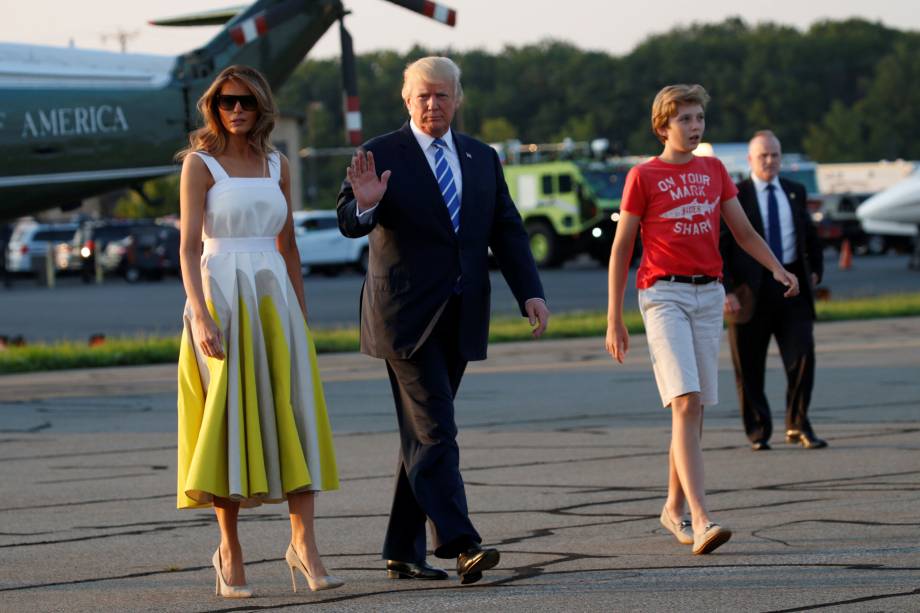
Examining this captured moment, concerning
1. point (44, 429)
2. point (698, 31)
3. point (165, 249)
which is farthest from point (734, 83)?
point (44, 429)

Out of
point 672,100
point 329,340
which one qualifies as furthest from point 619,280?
point 329,340

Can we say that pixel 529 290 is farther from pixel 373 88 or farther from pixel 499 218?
pixel 373 88

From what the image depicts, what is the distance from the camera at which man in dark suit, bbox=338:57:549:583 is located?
5984 millimetres

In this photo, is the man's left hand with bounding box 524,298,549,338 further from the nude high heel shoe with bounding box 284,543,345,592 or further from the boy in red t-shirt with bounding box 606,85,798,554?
the nude high heel shoe with bounding box 284,543,345,592

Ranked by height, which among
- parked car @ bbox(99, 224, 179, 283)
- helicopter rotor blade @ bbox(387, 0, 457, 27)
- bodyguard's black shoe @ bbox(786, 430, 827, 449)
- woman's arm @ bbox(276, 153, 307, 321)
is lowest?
parked car @ bbox(99, 224, 179, 283)

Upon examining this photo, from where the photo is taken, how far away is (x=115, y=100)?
21.0m

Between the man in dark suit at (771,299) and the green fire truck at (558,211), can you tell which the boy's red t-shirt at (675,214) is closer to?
the man in dark suit at (771,299)

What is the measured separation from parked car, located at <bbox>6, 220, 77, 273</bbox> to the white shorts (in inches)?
1581

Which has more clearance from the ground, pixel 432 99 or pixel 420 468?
pixel 432 99

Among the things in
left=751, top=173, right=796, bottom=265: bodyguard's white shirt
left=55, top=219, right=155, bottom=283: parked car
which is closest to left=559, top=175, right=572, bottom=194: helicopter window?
left=55, top=219, right=155, bottom=283: parked car

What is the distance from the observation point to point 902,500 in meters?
7.58

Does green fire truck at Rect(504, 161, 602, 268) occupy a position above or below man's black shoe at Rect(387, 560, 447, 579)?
below

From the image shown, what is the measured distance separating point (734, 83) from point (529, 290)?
13568 centimetres

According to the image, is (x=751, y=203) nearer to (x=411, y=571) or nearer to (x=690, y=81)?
(x=411, y=571)
